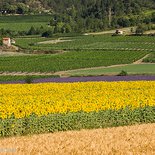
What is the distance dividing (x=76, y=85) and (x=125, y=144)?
80.0ft

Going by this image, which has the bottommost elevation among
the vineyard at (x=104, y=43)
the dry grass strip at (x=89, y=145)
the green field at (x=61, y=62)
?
the vineyard at (x=104, y=43)

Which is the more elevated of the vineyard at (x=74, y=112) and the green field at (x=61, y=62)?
the vineyard at (x=74, y=112)

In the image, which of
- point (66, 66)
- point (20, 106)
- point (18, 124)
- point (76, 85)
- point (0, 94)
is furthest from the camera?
point (66, 66)

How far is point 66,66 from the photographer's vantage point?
3290 inches

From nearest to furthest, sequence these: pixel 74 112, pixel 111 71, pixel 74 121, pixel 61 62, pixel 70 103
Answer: pixel 74 121 < pixel 74 112 < pixel 70 103 < pixel 111 71 < pixel 61 62

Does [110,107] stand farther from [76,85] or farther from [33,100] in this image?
[76,85]

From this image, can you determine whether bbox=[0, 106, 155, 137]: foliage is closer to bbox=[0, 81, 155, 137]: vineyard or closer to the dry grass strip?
bbox=[0, 81, 155, 137]: vineyard

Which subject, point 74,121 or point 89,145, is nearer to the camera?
point 89,145

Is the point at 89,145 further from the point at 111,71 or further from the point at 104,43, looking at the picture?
the point at 104,43

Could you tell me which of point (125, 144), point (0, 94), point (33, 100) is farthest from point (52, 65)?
point (125, 144)

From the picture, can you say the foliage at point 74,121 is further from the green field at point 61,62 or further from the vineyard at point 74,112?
the green field at point 61,62

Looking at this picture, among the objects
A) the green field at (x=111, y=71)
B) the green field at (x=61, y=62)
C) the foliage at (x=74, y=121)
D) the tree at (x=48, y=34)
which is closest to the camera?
the foliage at (x=74, y=121)

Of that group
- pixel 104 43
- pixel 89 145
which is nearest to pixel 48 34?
pixel 104 43

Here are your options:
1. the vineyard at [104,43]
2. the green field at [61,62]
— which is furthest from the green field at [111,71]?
the vineyard at [104,43]
